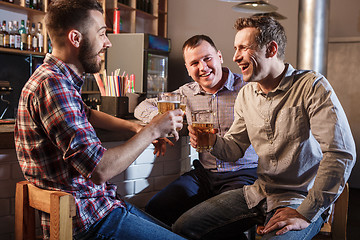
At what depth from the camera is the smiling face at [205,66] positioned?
2338mm

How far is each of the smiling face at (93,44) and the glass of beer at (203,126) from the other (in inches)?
18.9

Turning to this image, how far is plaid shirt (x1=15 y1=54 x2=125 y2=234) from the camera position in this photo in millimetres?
1137

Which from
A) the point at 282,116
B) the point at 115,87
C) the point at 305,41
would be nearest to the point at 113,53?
the point at 305,41

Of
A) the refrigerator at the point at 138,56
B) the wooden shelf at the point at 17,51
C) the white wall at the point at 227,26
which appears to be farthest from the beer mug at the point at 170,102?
the white wall at the point at 227,26

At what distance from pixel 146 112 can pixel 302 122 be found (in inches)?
41.6

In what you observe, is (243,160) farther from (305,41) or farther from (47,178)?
(305,41)

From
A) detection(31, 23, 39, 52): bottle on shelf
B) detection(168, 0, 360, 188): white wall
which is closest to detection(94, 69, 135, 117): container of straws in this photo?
detection(31, 23, 39, 52): bottle on shelf

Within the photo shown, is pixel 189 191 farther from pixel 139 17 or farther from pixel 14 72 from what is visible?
pixel 139 17

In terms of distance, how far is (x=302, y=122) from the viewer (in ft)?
5.23

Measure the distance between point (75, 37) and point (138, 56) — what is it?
4.55 metres

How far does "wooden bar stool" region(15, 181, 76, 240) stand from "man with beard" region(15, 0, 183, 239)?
0.05 metres

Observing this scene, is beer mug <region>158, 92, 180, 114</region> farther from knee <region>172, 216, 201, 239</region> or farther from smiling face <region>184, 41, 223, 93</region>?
smiling face <region>184, 41, 223, 93</region>

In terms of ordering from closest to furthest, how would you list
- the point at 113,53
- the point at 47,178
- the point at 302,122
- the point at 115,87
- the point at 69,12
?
1. the point at 47,178
2. the point at 69,12
3. the point at 302,122
4. the point at 115,87
5. the point at 113,53

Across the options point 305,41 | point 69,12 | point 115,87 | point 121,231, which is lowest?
point 121,231
